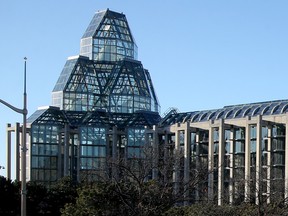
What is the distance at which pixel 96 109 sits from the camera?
106m

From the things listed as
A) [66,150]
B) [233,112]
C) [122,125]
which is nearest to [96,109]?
[122,125]

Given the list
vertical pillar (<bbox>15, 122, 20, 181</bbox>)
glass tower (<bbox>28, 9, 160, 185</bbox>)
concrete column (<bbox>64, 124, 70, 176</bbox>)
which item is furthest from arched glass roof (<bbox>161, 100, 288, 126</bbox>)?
vertical pillar (<bbox>15, 122, 20, 181</bbox>)

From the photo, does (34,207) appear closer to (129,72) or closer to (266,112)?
(266,112)

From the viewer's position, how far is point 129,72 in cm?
10981

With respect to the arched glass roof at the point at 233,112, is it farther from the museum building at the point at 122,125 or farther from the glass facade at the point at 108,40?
the glass facade at the point at 108,40

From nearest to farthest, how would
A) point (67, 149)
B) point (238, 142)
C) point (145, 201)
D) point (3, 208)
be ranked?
point (145, 201) < point (3, 208) < point (238, 142) < point (67, 149)

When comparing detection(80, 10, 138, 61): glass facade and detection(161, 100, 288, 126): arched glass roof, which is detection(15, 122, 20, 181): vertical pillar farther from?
detection(161, 100, 288, 126): arched glass roof

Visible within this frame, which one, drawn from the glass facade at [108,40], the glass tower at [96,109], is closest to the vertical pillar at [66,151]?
the glass tower at [96,109]

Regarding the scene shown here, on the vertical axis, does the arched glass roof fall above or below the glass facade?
below

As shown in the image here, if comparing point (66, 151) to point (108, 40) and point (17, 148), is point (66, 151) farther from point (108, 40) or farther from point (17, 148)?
point (108, 40)

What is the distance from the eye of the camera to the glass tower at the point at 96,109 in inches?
3999

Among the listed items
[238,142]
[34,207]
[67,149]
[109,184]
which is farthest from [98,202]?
[67,149]

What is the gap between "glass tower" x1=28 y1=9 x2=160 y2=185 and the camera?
10156cm

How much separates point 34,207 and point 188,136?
29.7m
